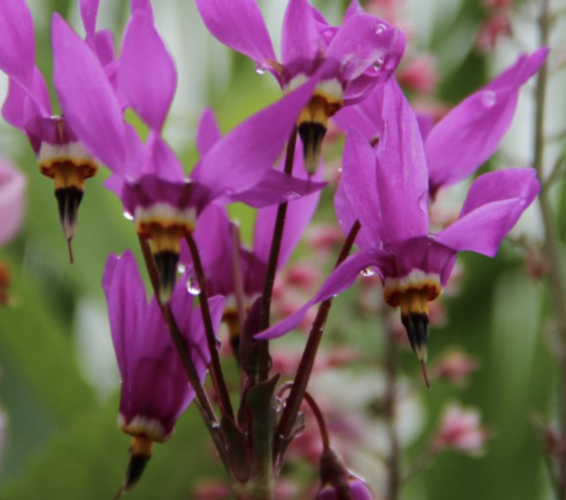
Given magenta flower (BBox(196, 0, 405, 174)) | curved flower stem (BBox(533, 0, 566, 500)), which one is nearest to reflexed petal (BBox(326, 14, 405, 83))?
magenta flower (BBox(196, 0, 405, 174))

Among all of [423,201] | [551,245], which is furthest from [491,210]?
[551,245]

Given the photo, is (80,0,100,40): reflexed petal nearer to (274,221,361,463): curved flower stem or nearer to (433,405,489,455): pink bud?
(274,221,361,463): curved flower stem

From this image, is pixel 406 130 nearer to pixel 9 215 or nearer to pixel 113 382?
pixel 9 215

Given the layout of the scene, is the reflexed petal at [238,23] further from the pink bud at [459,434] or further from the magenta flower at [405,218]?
the pink bud at [459,434]

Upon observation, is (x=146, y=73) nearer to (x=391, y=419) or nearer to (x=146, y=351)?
(x=146, y=351)

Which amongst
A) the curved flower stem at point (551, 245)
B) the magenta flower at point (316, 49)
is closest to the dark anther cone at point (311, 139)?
the magenta flower at point (316, 49)

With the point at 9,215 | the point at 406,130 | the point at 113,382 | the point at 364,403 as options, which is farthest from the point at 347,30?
the point at 113,382
